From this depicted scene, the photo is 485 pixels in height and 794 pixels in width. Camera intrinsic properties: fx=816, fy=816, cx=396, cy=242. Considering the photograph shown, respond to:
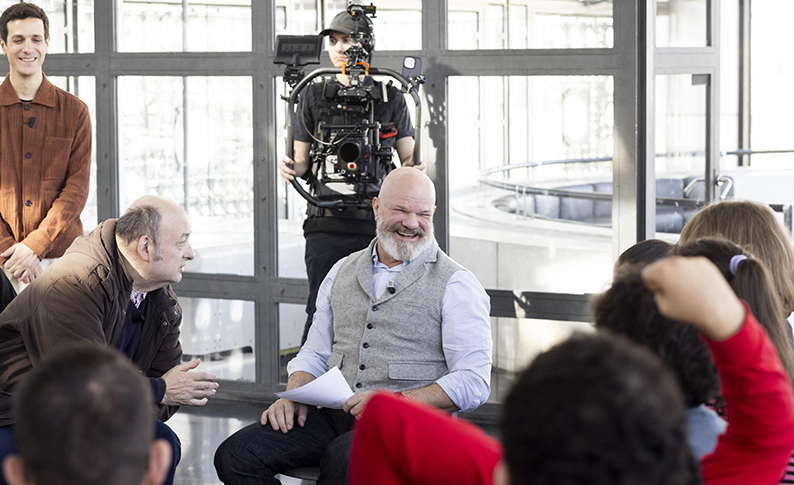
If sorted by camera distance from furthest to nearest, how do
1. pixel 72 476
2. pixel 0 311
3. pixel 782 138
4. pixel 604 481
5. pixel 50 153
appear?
pixel 782 138 < pixel 50 153 < pixel 0 311 < pixel 72 476 < pixel 604 481

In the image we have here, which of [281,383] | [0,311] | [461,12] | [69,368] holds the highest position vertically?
[461,12]

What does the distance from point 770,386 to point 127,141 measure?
3789mm

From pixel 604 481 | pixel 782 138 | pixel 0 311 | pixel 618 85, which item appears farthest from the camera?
pixel 782 138

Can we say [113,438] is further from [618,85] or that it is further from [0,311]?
[618,85]

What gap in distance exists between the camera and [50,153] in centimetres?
318

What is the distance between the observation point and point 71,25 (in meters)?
4.18

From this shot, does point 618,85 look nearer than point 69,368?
No

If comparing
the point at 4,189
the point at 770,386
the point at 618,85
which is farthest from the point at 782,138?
the point at 770,386

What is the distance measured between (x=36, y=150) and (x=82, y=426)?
2.62 m

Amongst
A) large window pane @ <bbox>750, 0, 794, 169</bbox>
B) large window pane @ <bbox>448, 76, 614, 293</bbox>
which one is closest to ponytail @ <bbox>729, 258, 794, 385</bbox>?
large window pane @ <bbox>448, 76, 614, 293</bbox>

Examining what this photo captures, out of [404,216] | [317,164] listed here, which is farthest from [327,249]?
[404,216]

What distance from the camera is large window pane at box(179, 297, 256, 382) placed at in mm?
4105

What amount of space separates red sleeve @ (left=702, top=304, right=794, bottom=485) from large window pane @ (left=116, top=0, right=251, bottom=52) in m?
3.38

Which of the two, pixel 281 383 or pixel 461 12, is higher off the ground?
pixel 461 12
